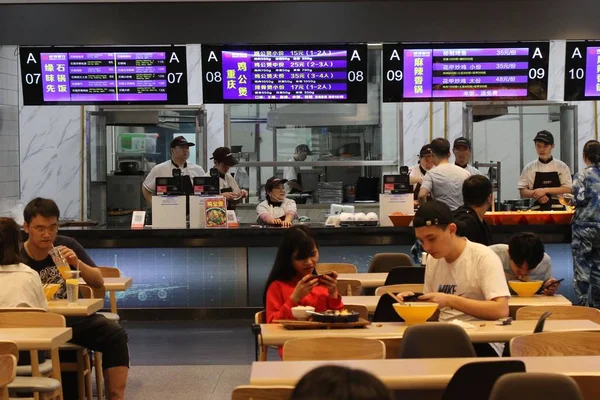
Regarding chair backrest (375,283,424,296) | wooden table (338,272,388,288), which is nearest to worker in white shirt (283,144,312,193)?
wooden table (338,272,388,288)

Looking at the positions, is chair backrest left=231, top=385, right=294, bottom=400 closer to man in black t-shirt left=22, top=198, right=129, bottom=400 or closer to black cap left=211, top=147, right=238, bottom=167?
man in black t-shirt left=22, top=198, right=129, bottom=400

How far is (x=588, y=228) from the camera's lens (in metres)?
8.97

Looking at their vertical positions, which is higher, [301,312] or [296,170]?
[296,170]

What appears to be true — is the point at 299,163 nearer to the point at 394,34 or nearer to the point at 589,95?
the point at 394,34

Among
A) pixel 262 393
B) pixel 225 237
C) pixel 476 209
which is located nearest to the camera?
pixel 262 393

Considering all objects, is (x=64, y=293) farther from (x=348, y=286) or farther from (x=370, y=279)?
(x=370, y=279)

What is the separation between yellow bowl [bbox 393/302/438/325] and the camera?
4680 millimetres

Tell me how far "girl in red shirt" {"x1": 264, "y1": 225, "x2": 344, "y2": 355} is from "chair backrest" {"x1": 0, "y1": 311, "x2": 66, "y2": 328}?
1.07 m

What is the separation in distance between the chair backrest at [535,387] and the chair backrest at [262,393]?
68 cm

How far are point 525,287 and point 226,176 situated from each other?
538 cm

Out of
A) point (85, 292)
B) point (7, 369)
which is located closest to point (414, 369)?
point (7, 369)

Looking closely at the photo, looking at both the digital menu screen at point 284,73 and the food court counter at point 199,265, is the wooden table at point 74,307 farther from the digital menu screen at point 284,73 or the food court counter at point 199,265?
the digital menu screen at point 284,73

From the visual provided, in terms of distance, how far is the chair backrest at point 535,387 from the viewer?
315 cm

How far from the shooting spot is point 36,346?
15.5ft
